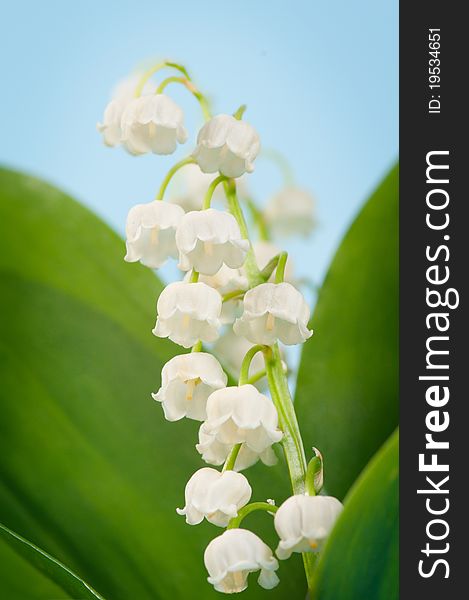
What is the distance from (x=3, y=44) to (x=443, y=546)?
20.4 inches

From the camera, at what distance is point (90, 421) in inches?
21.6

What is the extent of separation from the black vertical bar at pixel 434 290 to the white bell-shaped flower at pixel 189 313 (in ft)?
0.41

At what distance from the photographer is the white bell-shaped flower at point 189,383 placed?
0.43 metres

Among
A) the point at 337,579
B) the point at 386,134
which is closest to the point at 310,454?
the point at 337,579

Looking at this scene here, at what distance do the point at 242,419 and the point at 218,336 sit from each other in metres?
0.05

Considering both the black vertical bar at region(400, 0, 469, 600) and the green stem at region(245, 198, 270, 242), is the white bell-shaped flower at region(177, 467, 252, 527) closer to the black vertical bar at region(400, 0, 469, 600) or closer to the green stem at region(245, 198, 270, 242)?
the black vertical bar at region(400, 0, 469, 600)

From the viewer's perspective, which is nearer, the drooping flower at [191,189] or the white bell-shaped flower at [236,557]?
the white bell-shaped flower at [236,557]

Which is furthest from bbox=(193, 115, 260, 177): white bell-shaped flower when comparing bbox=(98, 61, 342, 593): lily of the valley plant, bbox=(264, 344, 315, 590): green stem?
bbox=(264, 344, 315, 590): green stem

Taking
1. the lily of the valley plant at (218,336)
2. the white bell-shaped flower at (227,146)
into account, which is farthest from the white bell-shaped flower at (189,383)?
the white bell-shaped flower at (227,146)

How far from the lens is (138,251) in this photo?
45 centimetres

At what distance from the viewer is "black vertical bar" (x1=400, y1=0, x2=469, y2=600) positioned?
0.44 meters

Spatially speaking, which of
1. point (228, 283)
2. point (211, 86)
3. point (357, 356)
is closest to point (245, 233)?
point (228, 283)

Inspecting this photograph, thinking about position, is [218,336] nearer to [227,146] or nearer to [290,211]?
[227,146]

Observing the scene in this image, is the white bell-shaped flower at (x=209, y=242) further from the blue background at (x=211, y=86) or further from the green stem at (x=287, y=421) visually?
the blue background at (x=211, y=86)
